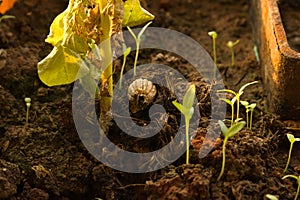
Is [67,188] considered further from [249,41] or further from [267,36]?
[249,41]

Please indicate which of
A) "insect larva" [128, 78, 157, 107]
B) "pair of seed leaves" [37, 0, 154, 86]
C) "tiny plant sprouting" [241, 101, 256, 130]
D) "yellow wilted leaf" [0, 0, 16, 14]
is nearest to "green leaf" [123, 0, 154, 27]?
"pair of seed leaves" [37, 0, 154, 86]

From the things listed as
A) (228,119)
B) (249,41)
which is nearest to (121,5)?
(228,119)

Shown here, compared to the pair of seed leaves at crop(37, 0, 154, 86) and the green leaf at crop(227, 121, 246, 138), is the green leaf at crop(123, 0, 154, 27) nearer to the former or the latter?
the pair of seed leaves at crop(37, 0, 154, 86)

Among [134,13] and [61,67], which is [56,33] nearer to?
[61,67]

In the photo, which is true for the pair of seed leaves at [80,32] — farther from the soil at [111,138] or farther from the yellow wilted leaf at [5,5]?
the yellow wilted leaf at [5,5]

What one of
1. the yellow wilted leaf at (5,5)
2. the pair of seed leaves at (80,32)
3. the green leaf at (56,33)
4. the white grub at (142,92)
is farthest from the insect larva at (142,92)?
the yellow wilted leaf at (5,5)

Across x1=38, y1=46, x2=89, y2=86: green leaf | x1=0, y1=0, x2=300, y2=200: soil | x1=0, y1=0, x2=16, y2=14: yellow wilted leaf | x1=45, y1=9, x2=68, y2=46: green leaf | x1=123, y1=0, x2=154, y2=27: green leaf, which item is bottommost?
x1=0, y1=0, x2=300, y2=200: soil
